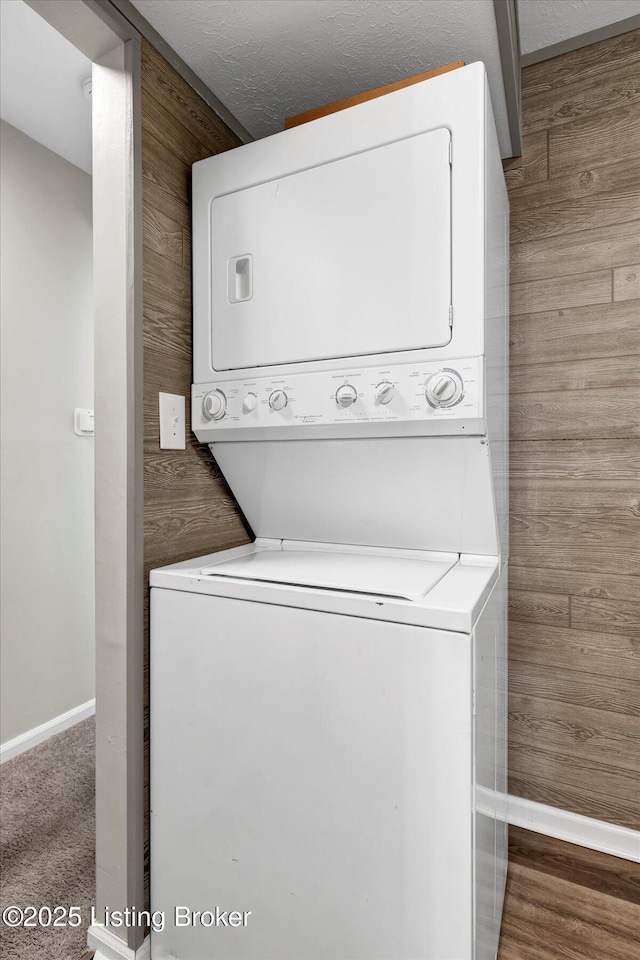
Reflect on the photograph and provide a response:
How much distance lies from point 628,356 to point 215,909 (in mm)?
1853

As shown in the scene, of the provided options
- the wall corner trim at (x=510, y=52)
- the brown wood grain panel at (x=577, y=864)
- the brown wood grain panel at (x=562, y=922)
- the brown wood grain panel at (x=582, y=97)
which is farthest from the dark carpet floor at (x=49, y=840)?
the brown wood grain panel at (x=582, y=97)

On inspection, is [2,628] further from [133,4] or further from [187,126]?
[133,4]

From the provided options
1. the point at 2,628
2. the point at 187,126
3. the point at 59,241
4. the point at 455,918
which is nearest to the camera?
the point at 455,918

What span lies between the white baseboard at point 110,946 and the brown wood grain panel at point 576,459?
1.68 metres

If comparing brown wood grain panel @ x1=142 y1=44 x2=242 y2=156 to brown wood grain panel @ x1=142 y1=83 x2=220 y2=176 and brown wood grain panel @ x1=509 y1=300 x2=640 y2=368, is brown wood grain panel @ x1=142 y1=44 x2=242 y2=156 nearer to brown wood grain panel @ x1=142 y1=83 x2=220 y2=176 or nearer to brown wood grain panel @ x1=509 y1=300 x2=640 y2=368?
brown wood grain panel @ x1=142 y1=83 x2=220 y2=176

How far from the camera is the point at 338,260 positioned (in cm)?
129

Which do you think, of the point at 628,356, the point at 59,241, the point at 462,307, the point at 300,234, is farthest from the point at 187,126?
the point at 628,356

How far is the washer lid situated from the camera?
3.63 ft

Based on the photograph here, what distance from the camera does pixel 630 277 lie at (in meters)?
1.60

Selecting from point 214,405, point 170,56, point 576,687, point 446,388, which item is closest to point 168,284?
point 214,405

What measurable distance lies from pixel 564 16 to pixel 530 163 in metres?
0.37

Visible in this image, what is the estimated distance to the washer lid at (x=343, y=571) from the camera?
1.11m

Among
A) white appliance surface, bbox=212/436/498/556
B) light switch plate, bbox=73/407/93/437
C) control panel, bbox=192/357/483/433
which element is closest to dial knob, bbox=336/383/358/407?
control panel, bbox=192/357/483/433

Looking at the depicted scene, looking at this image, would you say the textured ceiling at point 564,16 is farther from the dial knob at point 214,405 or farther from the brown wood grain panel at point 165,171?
the dial knob at point 214,405
